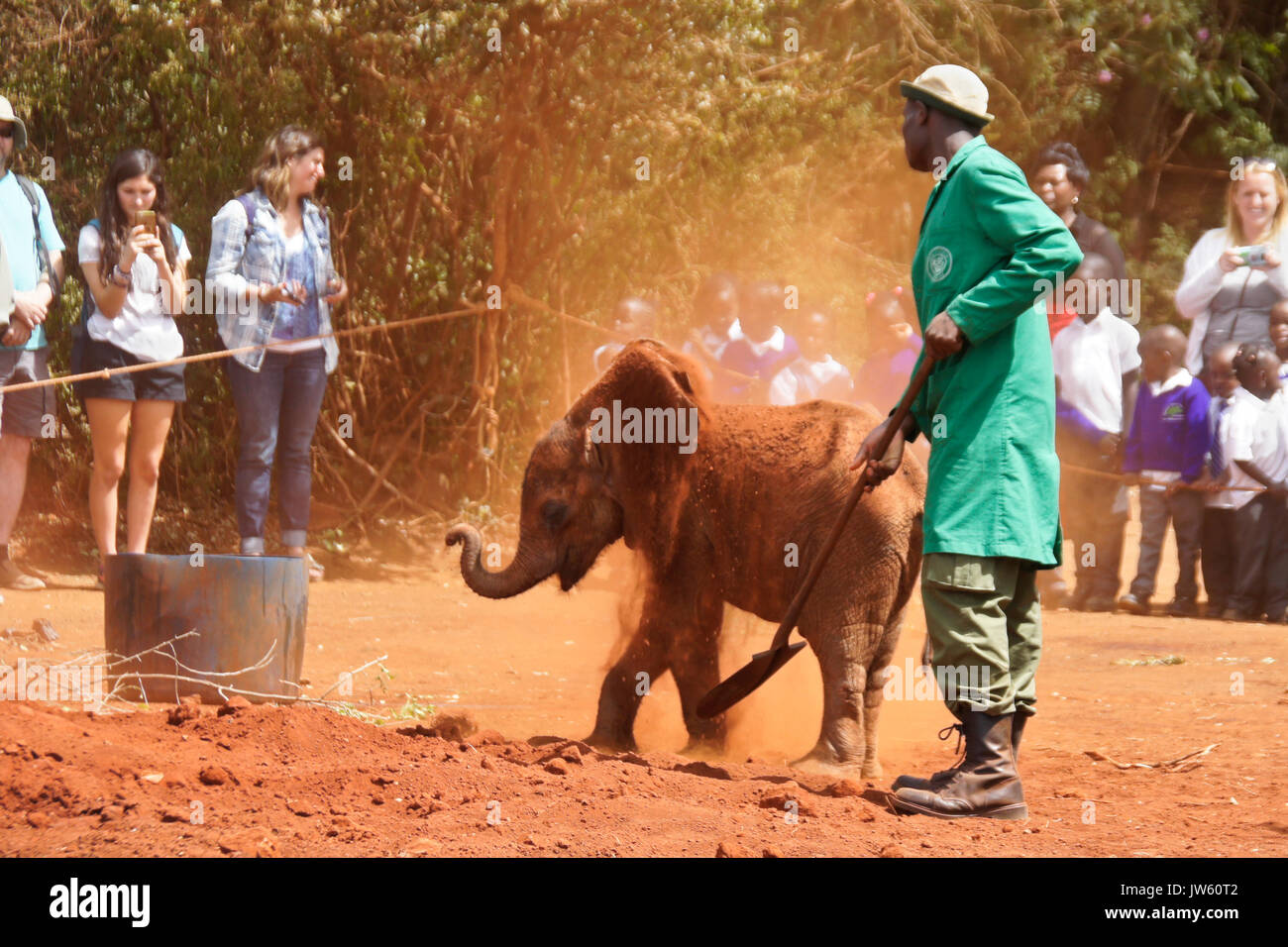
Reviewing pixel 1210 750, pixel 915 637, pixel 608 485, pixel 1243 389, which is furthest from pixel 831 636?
pixel 1243 389

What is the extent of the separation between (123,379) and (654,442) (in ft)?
13.9

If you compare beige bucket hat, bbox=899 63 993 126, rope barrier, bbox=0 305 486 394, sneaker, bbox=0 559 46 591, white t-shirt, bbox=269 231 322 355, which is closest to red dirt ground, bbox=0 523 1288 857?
sneaker, bbox=0 559 46 591

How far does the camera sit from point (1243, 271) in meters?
10.8

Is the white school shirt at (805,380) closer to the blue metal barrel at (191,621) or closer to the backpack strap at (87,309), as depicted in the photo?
the backpack strap at (87,309)

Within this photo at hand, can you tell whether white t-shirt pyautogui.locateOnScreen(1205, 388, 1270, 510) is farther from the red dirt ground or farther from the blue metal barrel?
the blue metal barrel

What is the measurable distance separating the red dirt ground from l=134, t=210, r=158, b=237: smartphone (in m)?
2.31

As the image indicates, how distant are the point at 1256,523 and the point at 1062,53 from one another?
769 centimetres

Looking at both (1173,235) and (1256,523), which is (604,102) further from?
(1173,235)

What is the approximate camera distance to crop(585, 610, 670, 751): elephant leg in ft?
20.8

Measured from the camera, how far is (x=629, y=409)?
20.9 ft

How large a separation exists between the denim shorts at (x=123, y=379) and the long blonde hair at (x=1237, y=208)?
7.33 metres

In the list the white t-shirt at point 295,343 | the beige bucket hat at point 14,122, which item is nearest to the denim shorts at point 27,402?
the beige bucket hat at point 14,122

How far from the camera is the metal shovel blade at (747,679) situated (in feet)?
18.4

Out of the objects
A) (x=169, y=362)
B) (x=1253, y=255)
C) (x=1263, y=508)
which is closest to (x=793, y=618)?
(x=169, y=362)
